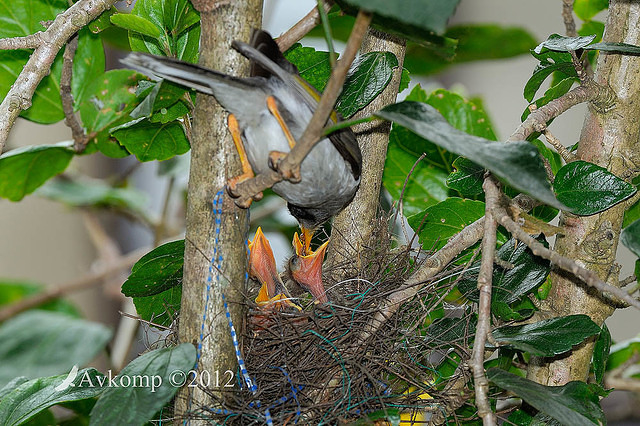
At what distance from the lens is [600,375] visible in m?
1.22

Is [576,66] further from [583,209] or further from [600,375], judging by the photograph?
[600,375]

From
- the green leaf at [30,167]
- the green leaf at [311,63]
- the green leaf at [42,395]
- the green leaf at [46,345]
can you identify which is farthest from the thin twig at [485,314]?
the green leaf at [46,345]

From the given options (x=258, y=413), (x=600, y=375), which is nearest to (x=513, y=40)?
(x=600, y=375)

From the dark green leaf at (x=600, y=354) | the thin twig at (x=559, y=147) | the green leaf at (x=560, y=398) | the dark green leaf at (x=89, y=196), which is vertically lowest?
the dark green leaf at (x=600, y=354)

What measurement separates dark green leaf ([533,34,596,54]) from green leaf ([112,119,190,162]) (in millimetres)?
713

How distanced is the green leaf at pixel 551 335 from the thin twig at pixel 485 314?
141 millimetres

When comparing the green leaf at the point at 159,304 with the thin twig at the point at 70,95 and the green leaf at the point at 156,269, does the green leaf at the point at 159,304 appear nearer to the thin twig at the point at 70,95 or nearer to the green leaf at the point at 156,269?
the green leaf at the point at 156,269

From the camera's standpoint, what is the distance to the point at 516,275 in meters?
1.17

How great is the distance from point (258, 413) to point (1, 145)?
575 millimetres

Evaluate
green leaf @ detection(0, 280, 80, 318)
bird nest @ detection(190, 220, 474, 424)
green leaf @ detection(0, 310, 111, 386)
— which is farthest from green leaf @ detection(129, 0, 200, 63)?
green leaf @ detection(0, 280, 80, 318)

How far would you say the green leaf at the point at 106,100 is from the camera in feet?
4.86

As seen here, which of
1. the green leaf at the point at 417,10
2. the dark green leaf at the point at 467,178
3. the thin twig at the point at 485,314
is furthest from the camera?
the dark green leaf at the point at 467,178

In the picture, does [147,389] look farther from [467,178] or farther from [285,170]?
[467,178]

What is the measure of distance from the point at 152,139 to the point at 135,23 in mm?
317
